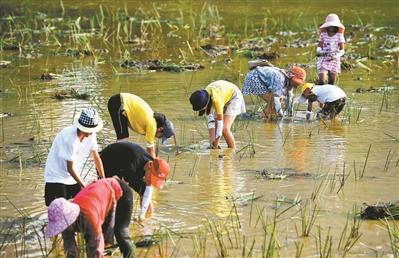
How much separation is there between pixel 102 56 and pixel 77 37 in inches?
44.0

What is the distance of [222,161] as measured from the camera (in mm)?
9609

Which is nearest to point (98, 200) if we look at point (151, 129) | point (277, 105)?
point (151, 129)

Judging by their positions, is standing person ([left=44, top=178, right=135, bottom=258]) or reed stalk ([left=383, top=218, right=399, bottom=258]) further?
reed stalk ([left=383, top=218, right=399, bottom=258])

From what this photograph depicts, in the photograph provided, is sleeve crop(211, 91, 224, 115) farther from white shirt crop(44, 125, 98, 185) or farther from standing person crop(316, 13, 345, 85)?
standing person crop(316, 13, 345, 85)

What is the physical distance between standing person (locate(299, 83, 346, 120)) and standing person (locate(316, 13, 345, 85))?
1220 mm

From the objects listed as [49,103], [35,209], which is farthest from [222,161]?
[49,103]

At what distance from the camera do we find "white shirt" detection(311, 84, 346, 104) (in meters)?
11.5

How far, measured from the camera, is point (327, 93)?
37.9ft

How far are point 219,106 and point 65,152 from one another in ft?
11.0

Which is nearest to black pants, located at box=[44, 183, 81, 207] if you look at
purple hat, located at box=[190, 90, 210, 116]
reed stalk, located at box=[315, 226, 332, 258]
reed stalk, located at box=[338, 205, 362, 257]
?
reed stalk, located at box=[315, 226, 332, 258]

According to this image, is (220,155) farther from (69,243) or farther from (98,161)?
(69,243)

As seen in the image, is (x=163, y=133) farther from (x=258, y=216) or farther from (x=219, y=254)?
(x=219, y=254)

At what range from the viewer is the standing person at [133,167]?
289 inches

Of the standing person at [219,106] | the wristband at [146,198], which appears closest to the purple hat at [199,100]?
the standing person at [219,106]
